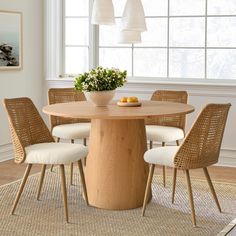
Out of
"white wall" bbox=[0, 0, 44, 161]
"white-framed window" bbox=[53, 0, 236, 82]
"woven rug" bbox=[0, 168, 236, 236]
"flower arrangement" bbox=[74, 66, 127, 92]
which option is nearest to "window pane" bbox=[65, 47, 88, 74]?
"white-framed window" bbox=[53, 0, 236, 82]

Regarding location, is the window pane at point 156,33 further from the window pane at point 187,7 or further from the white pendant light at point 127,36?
the white pendant light at point 127,36

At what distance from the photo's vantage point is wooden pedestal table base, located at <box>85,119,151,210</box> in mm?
4293

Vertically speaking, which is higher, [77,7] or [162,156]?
[77,7]

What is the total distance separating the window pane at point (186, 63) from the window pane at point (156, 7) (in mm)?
425

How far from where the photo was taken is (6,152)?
20.1ft

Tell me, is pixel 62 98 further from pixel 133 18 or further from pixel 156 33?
pixel 156 33

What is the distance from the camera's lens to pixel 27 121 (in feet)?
14.3

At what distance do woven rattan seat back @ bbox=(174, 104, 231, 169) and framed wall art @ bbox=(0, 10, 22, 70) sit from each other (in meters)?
2.69

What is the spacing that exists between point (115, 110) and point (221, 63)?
2094 mm

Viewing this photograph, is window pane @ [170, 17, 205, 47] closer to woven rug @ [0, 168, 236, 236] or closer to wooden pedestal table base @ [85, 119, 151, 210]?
woven rug @ [0, 168, 236, 236]

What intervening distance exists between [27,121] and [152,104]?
3.36ft

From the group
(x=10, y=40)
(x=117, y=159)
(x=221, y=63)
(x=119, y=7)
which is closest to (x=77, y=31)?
(x=119, y=7)

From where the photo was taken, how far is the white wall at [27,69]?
6023mm

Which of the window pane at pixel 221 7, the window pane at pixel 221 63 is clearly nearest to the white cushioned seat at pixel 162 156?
the window pane at pixel 221 63
